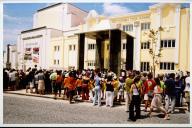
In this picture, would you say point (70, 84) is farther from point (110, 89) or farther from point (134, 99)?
point (134, 99)

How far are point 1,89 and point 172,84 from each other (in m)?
6.09

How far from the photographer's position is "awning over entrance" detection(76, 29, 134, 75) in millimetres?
18438

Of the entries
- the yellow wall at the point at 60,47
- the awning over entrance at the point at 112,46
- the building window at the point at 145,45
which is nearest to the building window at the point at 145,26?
the building window at the point at 145,45

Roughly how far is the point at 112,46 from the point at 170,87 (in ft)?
21.2

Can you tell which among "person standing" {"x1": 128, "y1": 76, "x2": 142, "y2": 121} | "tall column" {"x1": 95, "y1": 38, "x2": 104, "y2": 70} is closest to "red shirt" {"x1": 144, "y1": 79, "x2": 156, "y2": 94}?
"person standing" {"x1": 128, "y1": 76, "x2": 142, "y2": 121}

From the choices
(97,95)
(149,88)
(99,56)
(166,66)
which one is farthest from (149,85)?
(166,66)

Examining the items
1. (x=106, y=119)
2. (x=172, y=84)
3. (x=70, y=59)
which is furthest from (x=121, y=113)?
(x=70, y=59)

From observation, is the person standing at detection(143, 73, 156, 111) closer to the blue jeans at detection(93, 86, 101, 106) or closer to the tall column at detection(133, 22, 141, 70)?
the blue jeans at detection(93, 86, 101, 106)

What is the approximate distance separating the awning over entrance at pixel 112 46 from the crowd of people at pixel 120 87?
266cm

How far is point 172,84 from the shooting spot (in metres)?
12.4

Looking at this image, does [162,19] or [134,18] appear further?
[134,18]

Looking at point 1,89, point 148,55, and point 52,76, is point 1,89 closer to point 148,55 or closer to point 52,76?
point 52,76

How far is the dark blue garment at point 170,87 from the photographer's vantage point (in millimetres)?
12398

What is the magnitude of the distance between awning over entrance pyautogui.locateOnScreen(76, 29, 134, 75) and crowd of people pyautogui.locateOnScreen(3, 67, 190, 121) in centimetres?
266
